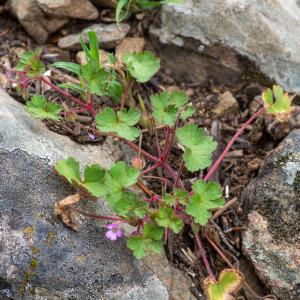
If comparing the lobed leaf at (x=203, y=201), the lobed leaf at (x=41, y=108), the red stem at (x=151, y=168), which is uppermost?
the lobed leaf at (x=203, y=201)

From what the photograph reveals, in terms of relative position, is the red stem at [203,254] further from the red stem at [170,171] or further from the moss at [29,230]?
the moss at [29,230]

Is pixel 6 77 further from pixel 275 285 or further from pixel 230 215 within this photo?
pixel 275 285

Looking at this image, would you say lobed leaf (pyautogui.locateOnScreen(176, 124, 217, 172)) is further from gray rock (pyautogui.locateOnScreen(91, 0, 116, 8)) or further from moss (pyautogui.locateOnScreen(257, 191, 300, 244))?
gray rock (pyautogui.locateOnScreen(91, 0, 116, 8))

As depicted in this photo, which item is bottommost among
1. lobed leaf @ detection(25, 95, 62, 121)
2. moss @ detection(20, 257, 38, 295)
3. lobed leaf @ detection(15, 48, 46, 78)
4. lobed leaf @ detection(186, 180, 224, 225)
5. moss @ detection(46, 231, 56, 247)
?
moss @ detection(20, 257, 38, 295)

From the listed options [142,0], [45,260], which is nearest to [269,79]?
[142,0]

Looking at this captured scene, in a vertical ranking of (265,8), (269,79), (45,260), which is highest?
(265,8)

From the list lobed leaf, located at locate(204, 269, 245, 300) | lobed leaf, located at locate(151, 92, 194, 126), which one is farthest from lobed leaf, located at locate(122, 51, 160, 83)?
lobed leaf, located at locate(204, 269, 245, 300)

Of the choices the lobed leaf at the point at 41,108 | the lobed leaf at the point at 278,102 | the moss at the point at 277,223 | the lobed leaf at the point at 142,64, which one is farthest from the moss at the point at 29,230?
the lobed leaf at the point at 278,102

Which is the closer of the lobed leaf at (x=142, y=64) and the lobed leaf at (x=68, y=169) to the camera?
the lobed leaf at (x=68, y=169)
